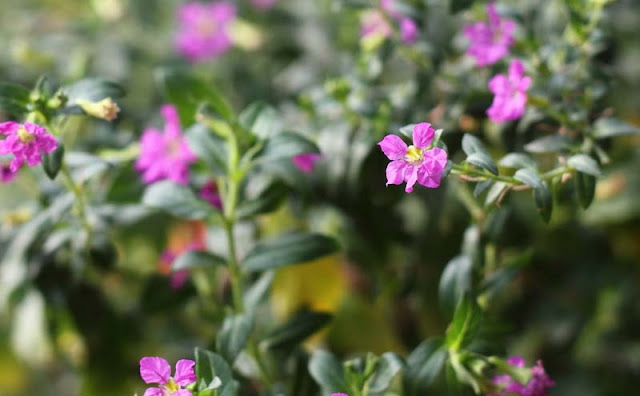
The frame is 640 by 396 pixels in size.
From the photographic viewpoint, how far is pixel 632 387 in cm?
126

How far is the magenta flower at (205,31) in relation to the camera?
133 cm

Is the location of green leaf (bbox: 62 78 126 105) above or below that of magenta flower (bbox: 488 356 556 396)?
above

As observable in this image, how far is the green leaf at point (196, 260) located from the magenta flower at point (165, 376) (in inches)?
8.0

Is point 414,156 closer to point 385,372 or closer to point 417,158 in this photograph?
point 417,158

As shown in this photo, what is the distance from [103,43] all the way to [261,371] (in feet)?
2.65

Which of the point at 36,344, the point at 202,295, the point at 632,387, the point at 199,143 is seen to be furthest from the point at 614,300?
the point at 36,344

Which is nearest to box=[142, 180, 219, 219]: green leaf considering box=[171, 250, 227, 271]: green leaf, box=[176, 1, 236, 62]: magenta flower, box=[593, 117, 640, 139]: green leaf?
box=[171, 250, 227, 271]: green leaf

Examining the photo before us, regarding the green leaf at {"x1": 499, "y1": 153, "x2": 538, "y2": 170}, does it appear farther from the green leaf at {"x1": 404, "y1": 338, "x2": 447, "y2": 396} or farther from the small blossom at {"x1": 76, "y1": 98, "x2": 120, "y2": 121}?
the small blossom at {"x1": 76, "y1": 98, "x2": 120, "y2": 121}

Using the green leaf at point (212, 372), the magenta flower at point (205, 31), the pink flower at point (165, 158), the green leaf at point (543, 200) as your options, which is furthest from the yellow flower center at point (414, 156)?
the magenta flower at point (205, 31)

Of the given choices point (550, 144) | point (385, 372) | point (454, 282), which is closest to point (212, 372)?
point (385, 372)

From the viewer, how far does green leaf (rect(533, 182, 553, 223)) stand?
24.0 inches

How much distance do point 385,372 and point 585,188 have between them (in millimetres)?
233

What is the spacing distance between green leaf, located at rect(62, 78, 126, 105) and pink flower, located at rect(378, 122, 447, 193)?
0.28 metres

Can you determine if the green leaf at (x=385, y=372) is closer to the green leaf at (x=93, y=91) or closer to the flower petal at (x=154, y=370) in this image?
the flower petal at (x=154, y=370)
